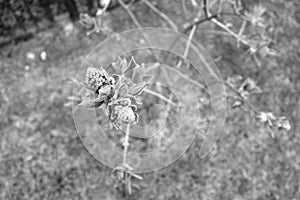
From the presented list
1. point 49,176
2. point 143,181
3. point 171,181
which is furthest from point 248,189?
point 49,176

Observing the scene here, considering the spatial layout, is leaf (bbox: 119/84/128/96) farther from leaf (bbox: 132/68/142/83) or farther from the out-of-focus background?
the out-of-focus background

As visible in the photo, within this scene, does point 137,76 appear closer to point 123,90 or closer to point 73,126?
point 123,90

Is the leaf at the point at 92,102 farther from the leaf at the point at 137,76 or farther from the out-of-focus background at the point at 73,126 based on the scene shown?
the out-of-focus background at the point at 73,126

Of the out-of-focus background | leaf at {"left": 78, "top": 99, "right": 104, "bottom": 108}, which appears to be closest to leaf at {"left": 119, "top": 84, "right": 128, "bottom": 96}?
leaf at {"left": 78, "top": 99, "right": 104, "bottom": 108}

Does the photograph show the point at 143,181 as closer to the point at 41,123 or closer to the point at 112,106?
the point at 41,123

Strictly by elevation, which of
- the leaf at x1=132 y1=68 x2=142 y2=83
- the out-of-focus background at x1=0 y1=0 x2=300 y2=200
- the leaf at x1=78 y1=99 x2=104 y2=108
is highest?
the leaf at x1=132 y1=68 x2=142 y2=83

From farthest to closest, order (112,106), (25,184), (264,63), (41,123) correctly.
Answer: (264,63)
(41,123)
(25,184)
(112,106)

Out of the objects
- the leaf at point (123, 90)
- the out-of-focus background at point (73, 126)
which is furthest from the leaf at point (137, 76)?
the out-of-focus background at point (73, 126)

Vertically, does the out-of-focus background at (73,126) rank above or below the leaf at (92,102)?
below

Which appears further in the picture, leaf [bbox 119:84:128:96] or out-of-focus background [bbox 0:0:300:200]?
out-of-focus background [bbox 0:0:300:200]
